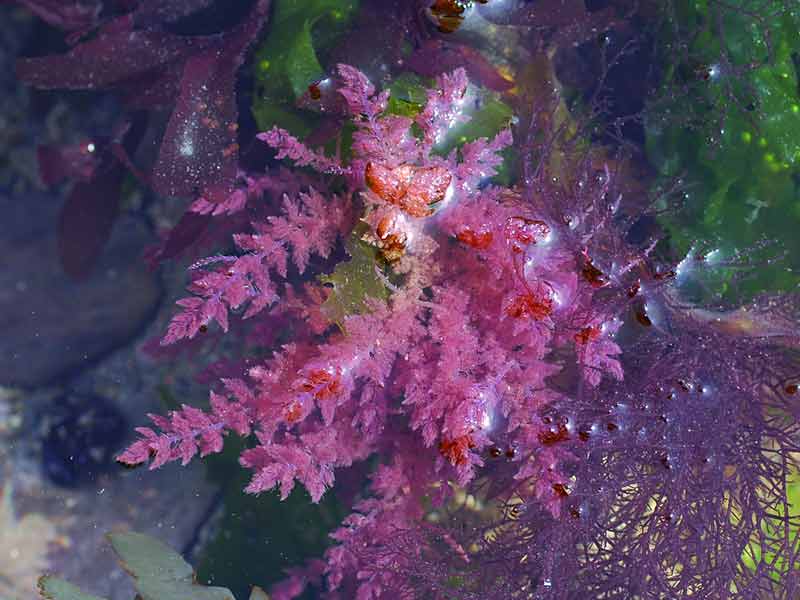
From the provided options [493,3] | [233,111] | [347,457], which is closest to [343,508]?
[347,457]

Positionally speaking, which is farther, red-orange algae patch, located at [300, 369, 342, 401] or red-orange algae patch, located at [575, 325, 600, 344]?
red-orange algae patch, located at [575, 325, 600, 344]

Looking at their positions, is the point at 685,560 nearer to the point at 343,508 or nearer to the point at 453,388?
the point at 453,388

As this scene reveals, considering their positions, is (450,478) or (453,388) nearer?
(453,388)

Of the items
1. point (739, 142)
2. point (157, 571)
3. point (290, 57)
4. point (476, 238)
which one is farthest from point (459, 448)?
point (739, 142)

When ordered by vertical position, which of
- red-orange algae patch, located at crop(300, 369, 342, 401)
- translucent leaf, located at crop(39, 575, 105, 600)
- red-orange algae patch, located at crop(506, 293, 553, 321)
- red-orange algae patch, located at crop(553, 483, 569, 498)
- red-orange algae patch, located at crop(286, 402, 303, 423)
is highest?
red-orange algae patch, located at crop(506, 293, 553, 321)

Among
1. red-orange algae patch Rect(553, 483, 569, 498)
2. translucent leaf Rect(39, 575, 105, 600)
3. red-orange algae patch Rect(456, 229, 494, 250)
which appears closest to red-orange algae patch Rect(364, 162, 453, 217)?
red-orange algae patch Rect(456, 229, 494, 250)

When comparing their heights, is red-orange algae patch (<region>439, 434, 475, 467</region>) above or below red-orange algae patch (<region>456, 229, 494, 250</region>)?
below

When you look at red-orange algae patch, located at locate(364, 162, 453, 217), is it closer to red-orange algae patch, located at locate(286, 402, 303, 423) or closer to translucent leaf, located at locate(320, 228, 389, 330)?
translucent leaf, located at locate(320, 228, 389, 330)

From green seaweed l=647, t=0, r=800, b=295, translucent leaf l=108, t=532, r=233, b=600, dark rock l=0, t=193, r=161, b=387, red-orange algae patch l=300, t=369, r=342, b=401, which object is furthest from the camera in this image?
dark rock l=0, t=193, r=161, b=387

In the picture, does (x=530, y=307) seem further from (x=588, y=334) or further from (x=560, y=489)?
(x=560, y=489)
